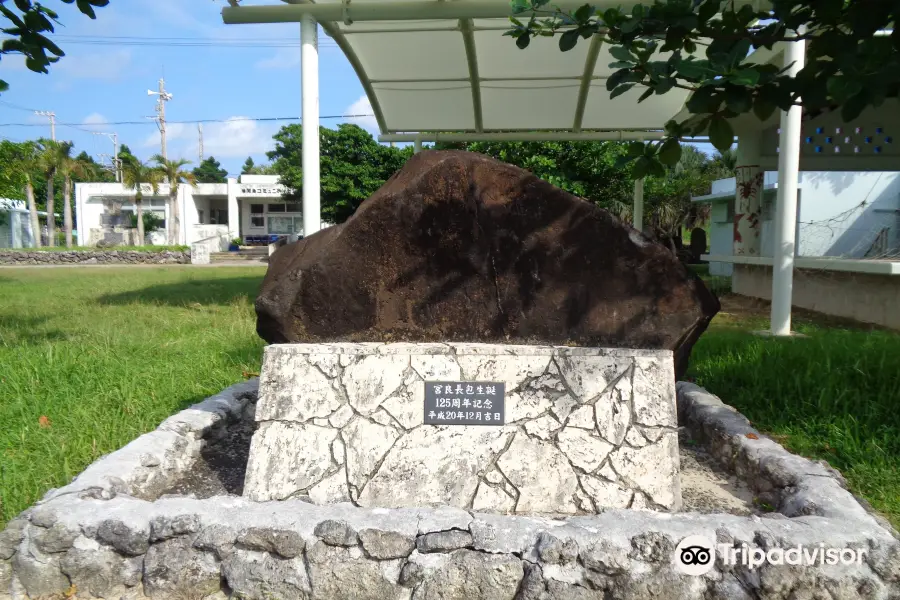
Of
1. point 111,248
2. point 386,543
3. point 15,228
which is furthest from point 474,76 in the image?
point 15,228

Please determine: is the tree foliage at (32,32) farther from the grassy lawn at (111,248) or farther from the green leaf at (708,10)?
the grassy lawn at (111,248)

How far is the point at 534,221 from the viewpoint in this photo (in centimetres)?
298

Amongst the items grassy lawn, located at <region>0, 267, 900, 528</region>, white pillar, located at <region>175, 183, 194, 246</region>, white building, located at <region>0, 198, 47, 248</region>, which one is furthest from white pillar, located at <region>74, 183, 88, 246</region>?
grassy lawn, located at <region>0, 267, 900, 528</region>

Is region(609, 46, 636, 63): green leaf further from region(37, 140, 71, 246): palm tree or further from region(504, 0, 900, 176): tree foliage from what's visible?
region(37, 140, 71, 246): palm tree

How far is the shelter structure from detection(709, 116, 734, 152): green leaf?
3625 millimetres

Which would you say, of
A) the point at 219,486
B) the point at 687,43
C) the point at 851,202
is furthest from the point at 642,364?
the point at 851,202

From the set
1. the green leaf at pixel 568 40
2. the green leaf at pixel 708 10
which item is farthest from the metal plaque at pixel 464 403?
the green leaf at pixel 708 10

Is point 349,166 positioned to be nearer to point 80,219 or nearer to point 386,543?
point 80,219

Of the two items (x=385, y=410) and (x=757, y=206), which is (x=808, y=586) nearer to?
(x=385, y=410)

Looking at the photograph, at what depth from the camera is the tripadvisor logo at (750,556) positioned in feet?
7.31

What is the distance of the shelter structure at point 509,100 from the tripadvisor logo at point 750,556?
434cm

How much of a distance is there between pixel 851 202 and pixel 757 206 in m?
4.04

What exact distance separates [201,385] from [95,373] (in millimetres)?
825

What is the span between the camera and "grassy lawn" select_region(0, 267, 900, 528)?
334 centimetres
